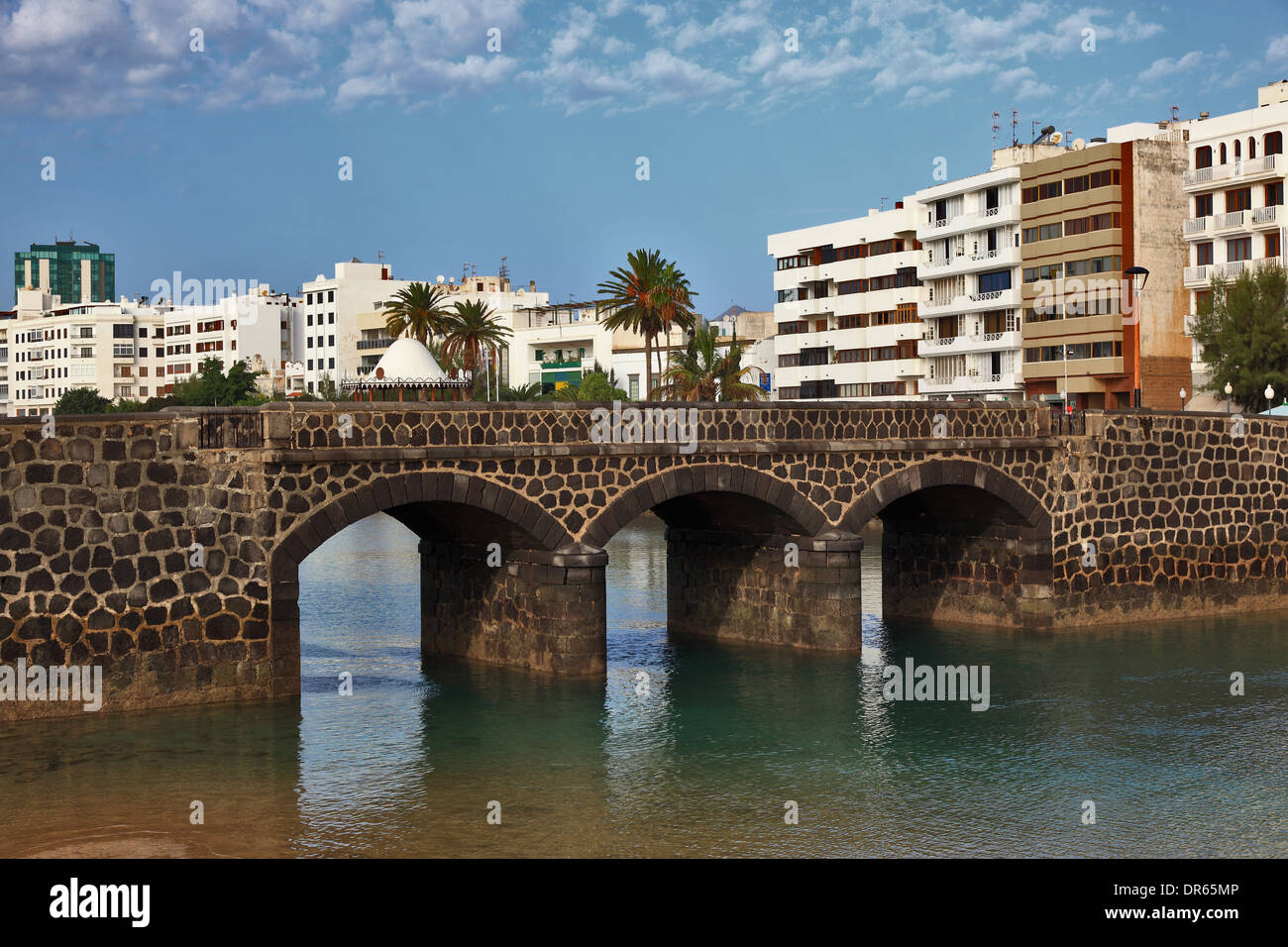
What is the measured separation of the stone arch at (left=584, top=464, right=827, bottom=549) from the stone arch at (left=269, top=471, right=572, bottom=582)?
3.28 feet

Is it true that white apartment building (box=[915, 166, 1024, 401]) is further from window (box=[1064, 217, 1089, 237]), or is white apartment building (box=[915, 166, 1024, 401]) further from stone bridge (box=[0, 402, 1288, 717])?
stone bridge (box=[0, 402, 1288, 717])

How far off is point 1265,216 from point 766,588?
1587 inches

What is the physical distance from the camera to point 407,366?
34344mm

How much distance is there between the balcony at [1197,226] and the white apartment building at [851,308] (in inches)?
710

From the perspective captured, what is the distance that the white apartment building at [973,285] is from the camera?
2975 inches

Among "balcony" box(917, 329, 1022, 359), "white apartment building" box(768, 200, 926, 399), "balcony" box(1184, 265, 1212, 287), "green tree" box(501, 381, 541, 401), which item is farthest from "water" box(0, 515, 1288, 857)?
"green tree" box(501, 381, 541, 401)

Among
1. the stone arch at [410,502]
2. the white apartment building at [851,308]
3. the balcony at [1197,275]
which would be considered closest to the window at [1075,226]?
the balcony at [1197,275]

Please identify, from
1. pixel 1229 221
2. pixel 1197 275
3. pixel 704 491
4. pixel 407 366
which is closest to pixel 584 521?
pixel 704 491

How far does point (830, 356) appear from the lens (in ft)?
294

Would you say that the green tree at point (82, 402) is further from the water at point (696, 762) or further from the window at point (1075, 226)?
the water at point (696, 762)

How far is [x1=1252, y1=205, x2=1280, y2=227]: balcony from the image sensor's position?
62.7m

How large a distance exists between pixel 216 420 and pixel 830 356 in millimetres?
67241

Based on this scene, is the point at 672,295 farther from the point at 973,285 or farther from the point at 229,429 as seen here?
the point at 229,429
